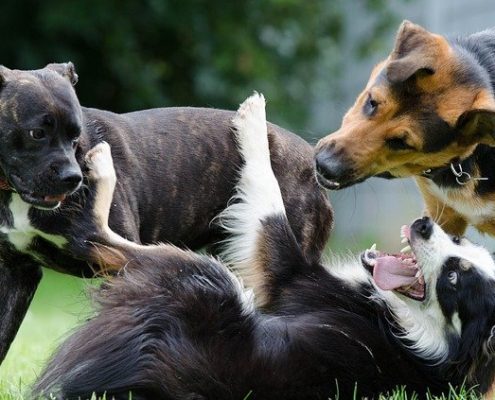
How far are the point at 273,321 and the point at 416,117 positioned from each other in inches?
54.2

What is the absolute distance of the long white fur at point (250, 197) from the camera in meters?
5.82

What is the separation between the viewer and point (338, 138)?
224 inches

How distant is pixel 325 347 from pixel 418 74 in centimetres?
161

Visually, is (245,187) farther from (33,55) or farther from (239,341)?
(33,55)

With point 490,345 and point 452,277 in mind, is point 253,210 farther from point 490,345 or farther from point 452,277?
point 490,345

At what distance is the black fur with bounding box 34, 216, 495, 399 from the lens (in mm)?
4570

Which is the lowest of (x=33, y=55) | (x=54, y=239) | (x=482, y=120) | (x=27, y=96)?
(x=33, y=55)

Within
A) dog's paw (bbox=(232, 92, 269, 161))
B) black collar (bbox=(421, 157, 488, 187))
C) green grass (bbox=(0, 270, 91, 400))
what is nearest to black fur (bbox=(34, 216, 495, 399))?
green grass (bbox=(0, 270, 91, 400))

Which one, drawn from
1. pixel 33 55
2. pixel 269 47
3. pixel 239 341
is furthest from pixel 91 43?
pixel 239 341

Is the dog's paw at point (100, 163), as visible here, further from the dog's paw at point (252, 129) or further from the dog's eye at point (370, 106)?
the dog's eye at point (370, 106)

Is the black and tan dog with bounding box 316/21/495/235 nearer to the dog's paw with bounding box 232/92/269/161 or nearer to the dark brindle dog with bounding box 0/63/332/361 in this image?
the dog's paw with bounding box 232/92/269/161

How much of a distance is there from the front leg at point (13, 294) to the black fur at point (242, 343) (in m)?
0.74

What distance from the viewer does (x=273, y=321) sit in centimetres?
500

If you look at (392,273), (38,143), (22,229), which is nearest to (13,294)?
(22,229)
